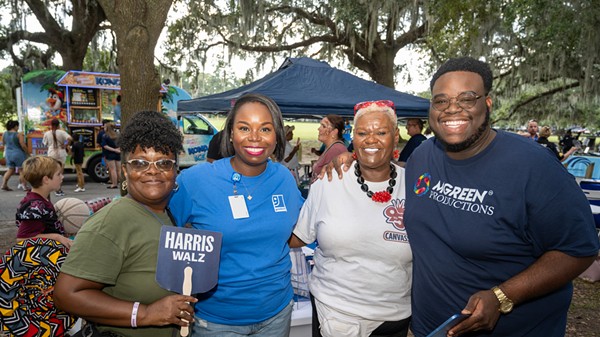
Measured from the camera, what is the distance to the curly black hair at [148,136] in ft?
5.86

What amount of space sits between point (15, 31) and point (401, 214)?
16329mm

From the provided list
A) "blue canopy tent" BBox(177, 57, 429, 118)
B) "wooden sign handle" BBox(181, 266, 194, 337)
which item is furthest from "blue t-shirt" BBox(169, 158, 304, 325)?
"blue canopy tent" BBox(177, 57, 429, 118)

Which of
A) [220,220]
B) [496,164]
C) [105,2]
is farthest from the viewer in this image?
[105,2]

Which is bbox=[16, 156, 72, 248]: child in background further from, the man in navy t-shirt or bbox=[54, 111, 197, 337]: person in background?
the man in navy t-shirt

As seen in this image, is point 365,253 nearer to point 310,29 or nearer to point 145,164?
point 145,164

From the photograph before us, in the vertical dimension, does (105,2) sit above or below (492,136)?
above

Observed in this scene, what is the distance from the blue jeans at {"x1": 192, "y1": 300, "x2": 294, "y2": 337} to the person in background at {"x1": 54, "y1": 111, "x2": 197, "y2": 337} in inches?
9.5

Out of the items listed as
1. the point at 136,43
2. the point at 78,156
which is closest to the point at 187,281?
the point at 136,43

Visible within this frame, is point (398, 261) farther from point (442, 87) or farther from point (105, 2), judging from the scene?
point (105, 2)

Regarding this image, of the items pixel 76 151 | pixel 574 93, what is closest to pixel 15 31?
pixel 76 151

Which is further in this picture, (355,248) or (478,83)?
(355,248)

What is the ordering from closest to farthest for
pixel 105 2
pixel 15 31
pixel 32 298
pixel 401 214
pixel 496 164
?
pixel 496 164 → pixel 401 214 → pixel 32 298 → pixel 105 2 → pixel 15 31

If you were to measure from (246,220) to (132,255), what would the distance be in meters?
0.54

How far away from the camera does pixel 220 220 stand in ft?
6.39
